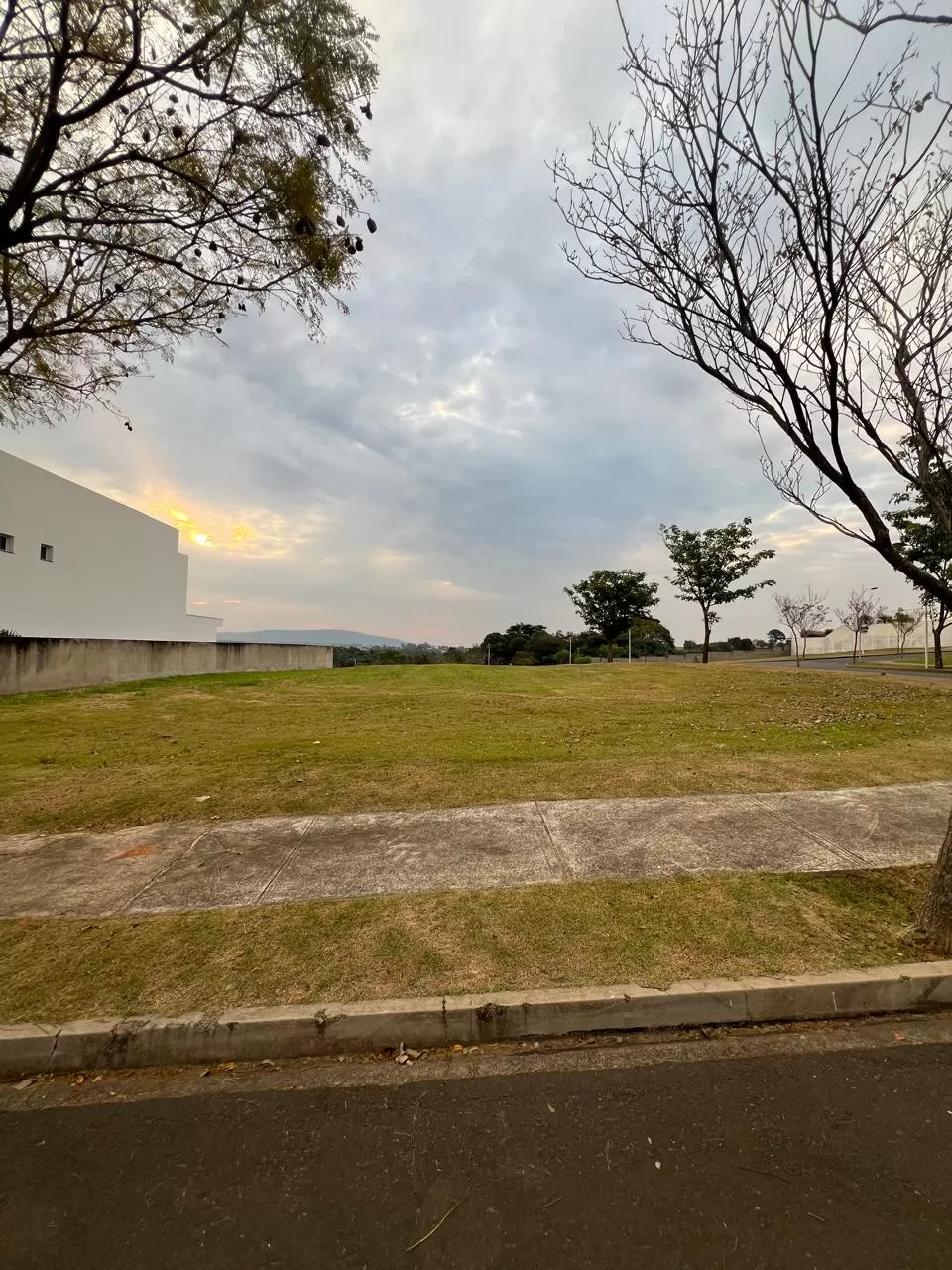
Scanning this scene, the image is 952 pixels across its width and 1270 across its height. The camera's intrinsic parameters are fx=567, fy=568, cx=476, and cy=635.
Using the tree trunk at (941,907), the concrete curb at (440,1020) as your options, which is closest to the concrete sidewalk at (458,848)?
the tree trunk at (941,907)

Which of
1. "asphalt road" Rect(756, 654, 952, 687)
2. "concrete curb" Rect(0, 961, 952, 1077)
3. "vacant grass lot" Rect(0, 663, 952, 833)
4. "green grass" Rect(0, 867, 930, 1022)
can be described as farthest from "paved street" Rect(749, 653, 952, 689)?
"concrete curb" Rect(0, 961, 952, 1077)

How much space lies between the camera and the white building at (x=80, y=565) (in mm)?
20406

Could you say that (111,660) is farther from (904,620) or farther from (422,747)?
(904,620)

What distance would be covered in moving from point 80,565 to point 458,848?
25787 millimetres

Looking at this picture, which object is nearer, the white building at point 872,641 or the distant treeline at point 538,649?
the distant treeline at point 538,649

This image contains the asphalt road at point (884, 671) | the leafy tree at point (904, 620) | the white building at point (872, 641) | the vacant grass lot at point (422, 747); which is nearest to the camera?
the vacant grass lot at point (422, 747)

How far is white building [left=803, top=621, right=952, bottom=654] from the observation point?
5512 centimetres

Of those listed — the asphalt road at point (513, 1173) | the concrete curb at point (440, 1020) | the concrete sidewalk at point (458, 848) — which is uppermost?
the concrete sidewalk at point (458, 848)

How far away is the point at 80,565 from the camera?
2392 cm

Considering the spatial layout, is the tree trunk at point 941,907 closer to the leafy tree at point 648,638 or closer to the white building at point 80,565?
the white building at point 80,565

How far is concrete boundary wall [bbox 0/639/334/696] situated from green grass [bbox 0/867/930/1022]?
13755 mm

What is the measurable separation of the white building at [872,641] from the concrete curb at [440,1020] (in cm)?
5748

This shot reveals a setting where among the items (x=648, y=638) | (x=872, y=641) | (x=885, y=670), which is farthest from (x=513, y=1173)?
(x=872, y=641)

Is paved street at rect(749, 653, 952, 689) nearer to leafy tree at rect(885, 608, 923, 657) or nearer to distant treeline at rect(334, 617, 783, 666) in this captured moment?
leafy tree at rect(885, 608, 923, 657)
